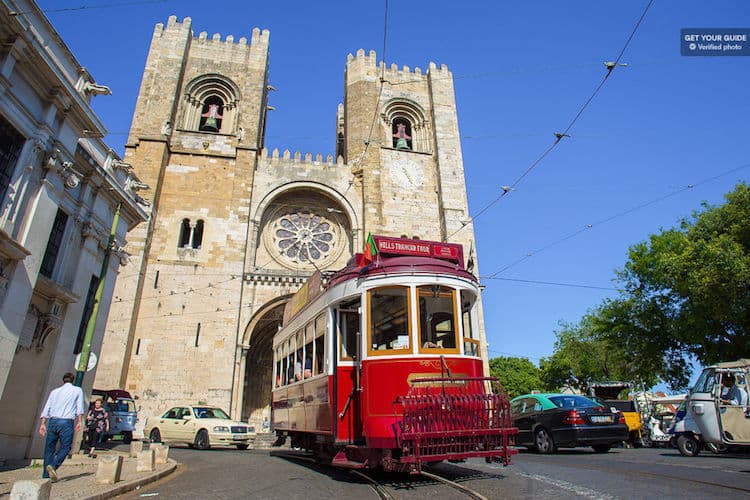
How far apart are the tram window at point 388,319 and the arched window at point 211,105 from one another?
62.2 feet

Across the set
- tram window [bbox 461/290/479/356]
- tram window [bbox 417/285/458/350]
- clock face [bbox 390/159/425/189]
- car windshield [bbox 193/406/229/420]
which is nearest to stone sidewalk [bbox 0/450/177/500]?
tram window [bbox 417/285/458/350]

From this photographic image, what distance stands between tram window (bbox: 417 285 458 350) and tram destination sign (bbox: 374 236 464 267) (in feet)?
2.93

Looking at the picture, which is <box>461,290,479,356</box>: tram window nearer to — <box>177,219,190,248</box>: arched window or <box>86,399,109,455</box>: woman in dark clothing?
<box>86,399,109,455</box>: woman in dark clothing

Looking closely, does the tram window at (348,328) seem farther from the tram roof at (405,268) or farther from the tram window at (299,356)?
the tram window at (299,356)

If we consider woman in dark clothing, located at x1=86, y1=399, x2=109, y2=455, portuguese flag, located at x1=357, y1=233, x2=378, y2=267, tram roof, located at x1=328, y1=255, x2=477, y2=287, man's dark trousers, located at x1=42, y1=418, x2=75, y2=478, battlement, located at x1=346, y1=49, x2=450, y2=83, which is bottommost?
man's dark trousers, located at x1=42, y1=418, x2=75, y2=478

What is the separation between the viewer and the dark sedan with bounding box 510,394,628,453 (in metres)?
8.94

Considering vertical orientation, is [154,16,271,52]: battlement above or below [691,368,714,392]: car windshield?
above

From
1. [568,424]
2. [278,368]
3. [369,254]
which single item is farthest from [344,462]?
[568,424]

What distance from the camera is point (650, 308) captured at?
808 inches

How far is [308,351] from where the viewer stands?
7562 millimetres

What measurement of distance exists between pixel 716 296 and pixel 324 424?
14828mm

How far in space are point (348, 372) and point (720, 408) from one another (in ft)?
24.9

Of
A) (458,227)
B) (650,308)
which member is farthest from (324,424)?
(650,308)

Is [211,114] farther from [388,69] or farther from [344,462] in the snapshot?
[344,462]
